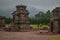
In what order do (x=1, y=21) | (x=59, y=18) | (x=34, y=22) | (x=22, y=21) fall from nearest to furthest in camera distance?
1. (x=59, y=18)
2. (x=22, y=21)
3. (x=1, y=21)
4. (x=34, y=22)

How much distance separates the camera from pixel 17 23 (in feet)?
153

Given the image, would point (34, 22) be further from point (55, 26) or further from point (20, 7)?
point (55, 26)

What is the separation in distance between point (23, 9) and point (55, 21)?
1222 cm

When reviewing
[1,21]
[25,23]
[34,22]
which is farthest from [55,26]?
[34,22]

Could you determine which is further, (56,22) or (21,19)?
(21,19)

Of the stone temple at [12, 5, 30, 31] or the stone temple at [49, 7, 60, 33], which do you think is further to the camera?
the stone temple at [12, 5, 30, 31]

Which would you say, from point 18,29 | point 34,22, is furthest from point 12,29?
point 34,22

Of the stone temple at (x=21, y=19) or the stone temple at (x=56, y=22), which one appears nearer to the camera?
the stone temple at (x=56, y=22)

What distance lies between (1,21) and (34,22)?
41.9 m

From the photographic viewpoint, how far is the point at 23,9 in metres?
46.8

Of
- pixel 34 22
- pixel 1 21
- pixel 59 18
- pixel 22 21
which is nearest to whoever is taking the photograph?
pixel 59 18

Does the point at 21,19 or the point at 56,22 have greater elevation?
the point at 21,19

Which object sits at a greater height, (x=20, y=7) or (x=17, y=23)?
(x=20, y=7)

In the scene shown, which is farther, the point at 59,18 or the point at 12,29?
the point at 12,29
